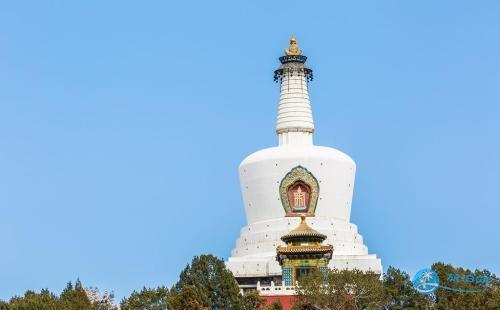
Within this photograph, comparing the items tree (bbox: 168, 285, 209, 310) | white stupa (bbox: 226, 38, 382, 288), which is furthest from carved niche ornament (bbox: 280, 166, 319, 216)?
tree (bbox: 168, 285, 209, 310)

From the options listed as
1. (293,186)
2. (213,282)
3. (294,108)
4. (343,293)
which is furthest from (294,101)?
(343,293)

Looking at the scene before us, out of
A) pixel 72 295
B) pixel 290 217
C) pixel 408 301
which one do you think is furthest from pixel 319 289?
pixel 290 217

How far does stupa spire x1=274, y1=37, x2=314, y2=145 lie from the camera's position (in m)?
88.6

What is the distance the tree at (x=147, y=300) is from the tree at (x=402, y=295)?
9475 millimetres

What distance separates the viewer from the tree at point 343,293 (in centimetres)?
6550

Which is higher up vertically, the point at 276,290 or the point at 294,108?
the point at 294,108

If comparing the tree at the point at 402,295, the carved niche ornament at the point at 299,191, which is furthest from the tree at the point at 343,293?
the carved niche ornament at the point at 299,191

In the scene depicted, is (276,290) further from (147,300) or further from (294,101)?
(294,101)

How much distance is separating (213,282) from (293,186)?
1801 cm

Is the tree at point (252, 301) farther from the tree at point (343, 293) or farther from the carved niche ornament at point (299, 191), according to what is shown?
the carved niche ornament at point (299, 191)

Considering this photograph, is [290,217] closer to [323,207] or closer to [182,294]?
[323,207]

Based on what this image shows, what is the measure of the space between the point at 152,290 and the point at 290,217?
65.9ft

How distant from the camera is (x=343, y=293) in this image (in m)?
65.6

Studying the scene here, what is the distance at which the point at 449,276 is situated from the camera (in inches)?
2731
